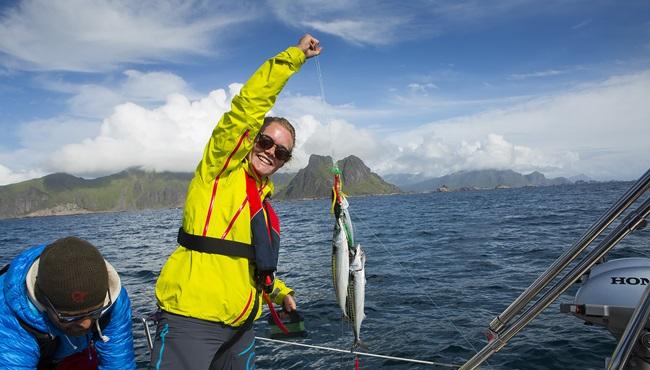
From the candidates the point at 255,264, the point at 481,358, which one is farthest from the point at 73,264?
the point at 481,358

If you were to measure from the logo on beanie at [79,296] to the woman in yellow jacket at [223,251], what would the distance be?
1.93ft

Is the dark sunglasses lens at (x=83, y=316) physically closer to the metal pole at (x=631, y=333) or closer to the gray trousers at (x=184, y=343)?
the gray trousers at (x=184, y=343)

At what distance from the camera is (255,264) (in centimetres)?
382

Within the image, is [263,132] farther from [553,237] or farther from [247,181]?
[553,237]

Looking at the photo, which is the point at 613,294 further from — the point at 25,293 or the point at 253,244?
the point at 25,293

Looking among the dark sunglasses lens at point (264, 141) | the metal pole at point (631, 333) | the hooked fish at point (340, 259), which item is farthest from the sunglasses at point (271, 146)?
the metal pole at point (631, 333)

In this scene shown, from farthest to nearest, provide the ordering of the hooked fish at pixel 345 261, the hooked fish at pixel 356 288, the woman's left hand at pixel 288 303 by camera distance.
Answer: the hooked fish at pixel 356 288 < the hooked fish at pixel 345 261 < the woman's left hand at pixel 288 303

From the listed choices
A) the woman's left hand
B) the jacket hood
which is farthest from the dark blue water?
the jacket hood

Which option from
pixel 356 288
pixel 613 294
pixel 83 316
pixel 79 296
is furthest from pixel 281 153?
pixel 613 294

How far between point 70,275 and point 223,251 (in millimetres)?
1179

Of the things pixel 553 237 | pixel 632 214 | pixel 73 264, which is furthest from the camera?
pixel 553 237

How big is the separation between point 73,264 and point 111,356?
4.98 feet

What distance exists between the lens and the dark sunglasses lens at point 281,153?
4027 millimetres

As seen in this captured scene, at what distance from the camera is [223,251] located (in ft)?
11.6
